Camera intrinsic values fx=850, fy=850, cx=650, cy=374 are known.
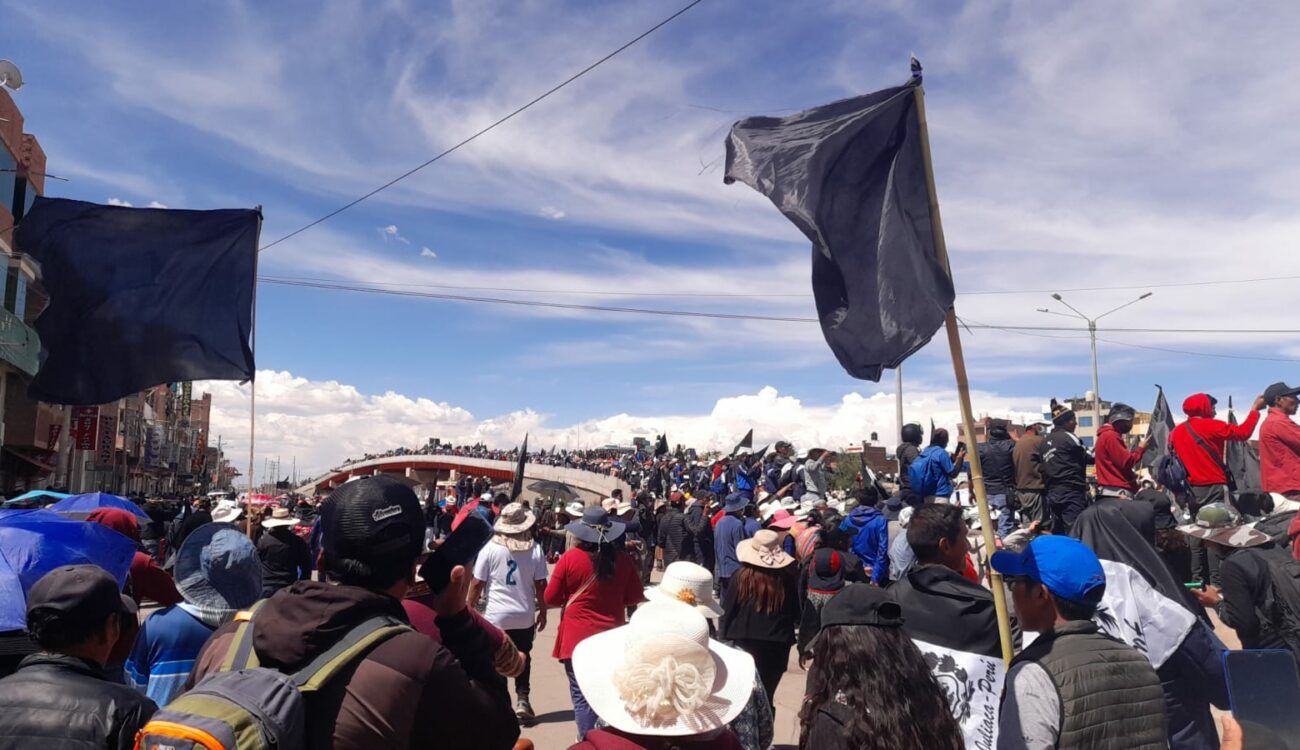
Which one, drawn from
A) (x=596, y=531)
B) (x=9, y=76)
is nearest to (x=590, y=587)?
(x=596, y=531)

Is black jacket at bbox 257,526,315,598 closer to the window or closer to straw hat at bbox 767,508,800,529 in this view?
straw hat at bbox 767,508,800,529

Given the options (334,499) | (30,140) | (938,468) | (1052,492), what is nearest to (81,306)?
(334,499)

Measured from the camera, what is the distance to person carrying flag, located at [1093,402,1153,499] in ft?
27.9

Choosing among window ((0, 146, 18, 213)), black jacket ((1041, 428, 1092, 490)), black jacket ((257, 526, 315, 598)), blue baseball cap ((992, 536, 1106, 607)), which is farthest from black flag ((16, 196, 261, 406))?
window ((0, 146, 18, 213))

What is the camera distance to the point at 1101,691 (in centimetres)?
270

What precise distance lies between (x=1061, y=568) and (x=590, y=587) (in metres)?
4.07

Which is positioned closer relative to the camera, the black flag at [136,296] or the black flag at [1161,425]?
the black flag at [136,296]

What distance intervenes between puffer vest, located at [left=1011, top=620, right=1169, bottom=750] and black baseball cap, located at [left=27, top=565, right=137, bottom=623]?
121 inches

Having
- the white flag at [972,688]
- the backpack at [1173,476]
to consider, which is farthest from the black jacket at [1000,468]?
the white flag at [972,688]

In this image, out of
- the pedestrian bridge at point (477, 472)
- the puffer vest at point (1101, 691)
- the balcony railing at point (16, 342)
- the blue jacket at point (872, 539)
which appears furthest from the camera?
the pedestrian bridge at point (477, 472)

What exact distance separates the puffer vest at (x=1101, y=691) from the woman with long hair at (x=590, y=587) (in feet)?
13.1

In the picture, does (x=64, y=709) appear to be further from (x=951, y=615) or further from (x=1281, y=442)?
(x=1281, y=442)

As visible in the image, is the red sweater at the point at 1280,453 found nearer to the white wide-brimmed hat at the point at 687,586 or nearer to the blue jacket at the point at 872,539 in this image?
the blue jacket at the point at 872,539

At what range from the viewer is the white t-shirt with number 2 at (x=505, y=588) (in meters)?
7.01
